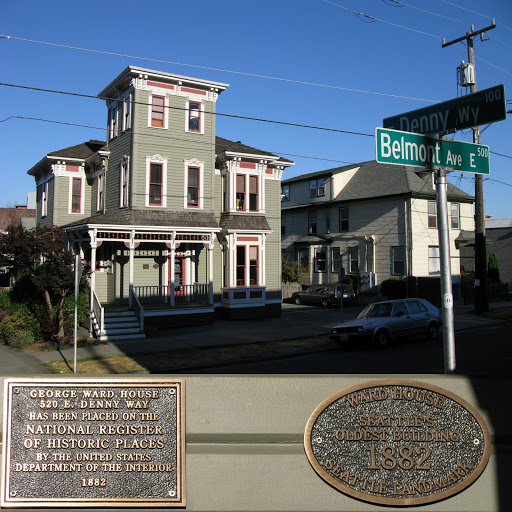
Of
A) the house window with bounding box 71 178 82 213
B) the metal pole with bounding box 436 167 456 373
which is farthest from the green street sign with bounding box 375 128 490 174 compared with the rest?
the house window with bounding box 71 178 82 213

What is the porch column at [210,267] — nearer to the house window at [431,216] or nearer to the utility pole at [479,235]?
the utility pole at [479,235]

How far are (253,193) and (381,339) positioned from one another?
38.3ft

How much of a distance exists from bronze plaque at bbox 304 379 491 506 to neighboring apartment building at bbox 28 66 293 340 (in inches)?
639

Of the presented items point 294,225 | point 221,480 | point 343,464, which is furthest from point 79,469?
point 294,225

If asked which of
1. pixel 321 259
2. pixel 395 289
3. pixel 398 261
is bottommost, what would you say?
pixel 395 289

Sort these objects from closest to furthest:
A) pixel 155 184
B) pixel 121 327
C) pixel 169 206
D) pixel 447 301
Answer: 1. pixel 447 301
2. pixel 121 327
3. pixel 155 184
4. pixel 169 206

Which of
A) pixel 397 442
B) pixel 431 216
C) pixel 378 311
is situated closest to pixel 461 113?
pixel 397 442

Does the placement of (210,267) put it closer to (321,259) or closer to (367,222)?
(367,222)

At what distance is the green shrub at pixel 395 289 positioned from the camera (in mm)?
33500

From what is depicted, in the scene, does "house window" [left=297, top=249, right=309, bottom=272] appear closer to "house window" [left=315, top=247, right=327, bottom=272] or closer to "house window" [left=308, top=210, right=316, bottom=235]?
"house window" [left=315, top=247, right=327, bottom=272]

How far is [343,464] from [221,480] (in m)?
1.09

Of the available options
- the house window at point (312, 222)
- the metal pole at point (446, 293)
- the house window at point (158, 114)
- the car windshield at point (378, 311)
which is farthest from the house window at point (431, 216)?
the metal pole at point (446, 293)

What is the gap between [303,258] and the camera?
135 ft

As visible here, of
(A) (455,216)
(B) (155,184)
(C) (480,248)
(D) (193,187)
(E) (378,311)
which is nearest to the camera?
(E) (378,311)
